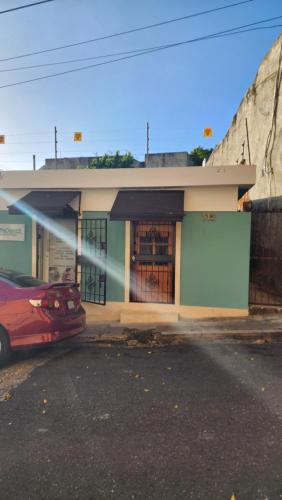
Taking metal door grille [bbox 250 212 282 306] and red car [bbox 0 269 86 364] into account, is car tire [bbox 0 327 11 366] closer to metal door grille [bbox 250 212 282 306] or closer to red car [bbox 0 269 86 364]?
red car [bbox 0 269 86 364]

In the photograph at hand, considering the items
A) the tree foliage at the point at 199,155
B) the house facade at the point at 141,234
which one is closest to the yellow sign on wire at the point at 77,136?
the house facade at the point at 141,234

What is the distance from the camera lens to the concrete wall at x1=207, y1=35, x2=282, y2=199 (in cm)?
912

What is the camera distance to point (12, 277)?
200 inches

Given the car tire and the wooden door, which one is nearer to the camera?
the car tire

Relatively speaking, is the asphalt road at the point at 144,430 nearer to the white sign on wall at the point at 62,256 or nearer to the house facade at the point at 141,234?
the house facade at the point at 141,234

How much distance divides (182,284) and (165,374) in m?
3.39

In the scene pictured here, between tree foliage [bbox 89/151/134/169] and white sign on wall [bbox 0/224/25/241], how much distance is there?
23617mm

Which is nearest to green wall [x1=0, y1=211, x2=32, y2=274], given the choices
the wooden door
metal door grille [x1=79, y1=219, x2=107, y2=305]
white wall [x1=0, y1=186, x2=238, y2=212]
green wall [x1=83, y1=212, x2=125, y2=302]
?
metal door grille [x1=79, y1=219, x2=107, y2=305]

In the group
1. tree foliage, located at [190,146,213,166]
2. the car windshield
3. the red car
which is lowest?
the red car

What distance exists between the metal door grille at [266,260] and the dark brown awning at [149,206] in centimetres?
313

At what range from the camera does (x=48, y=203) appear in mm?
Result: 7680

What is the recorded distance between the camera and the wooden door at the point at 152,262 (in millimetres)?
7820

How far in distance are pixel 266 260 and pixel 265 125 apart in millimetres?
4454

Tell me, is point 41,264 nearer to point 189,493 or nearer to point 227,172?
point 227,172
